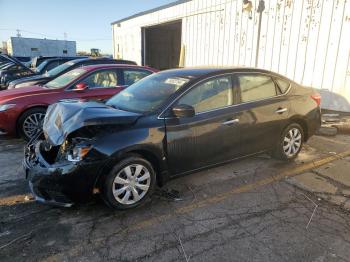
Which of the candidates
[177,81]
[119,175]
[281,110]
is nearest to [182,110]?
[177,81]

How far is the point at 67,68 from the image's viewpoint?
8.55 m

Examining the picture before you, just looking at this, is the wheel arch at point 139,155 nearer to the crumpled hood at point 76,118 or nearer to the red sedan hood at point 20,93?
the crumpled hood at point 76,118

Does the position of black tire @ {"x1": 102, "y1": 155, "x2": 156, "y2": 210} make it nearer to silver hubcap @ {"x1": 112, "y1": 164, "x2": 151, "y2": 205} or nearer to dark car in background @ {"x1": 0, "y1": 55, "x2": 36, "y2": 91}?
silver hubcap @ {"x1": 112, "y1": 164, "x2": 151, "y2": 205}

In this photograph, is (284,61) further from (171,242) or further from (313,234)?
(171,242)

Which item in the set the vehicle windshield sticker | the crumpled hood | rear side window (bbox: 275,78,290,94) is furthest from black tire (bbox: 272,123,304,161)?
the crumpled hood

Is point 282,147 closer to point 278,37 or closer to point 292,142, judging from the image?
point 292,142

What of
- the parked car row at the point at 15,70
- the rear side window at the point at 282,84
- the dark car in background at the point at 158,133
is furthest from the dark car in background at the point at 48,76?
A: the rear side window at the point at 282,84

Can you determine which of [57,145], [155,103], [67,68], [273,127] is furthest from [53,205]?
[67,68]

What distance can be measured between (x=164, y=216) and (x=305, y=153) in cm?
322

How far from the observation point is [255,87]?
443cm

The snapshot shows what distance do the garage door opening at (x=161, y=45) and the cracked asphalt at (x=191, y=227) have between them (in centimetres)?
1474

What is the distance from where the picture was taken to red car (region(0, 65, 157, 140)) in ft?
19.0

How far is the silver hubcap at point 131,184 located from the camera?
10.9 ft

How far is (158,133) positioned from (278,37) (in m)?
6.79
